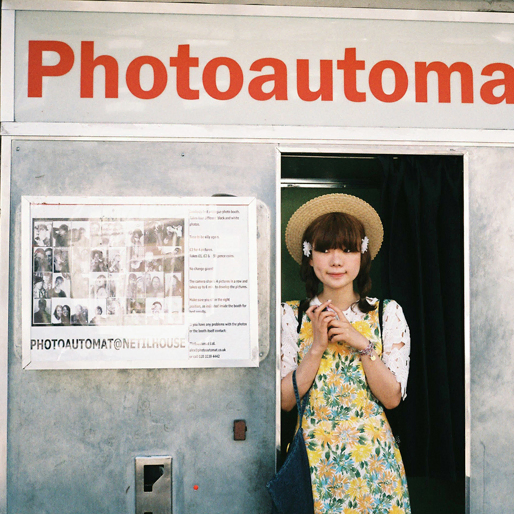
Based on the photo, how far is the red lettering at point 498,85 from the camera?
8.89ft

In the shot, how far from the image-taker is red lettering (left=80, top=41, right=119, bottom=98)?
2600 mm

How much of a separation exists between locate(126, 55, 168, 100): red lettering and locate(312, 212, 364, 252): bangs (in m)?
1.21

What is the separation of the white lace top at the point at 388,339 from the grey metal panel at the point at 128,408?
113mm

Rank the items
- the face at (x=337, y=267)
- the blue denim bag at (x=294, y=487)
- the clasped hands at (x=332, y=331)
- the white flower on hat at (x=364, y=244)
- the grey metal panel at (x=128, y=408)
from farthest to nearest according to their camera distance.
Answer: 1. the white flower on hat at (x=364, y=244)
2. the face at (x=337, y=267)
3. the grey metal panel at (x=128, y=408)
4. the clasped hands at (x=332, y=331)
5. the blue denim bag at (x=294, y=487)

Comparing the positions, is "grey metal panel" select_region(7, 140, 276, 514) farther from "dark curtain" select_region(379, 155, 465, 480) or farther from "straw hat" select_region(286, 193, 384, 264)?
"dark curtain" select_region(379, 155, 465, 480)

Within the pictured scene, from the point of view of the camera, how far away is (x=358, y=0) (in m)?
2.67

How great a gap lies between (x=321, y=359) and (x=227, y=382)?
547mm

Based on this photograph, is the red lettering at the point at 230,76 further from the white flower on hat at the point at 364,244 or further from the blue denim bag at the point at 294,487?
the blue denim bag at the point at 294,487

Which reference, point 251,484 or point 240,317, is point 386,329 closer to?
point 240,317

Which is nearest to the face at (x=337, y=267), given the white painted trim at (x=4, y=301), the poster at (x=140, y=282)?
the poster at (x=140, y=282)

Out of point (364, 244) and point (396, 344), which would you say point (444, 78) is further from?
point (396, 344)

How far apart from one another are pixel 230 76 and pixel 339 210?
1.01m

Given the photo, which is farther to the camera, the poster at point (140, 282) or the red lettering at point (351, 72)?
the red lettering at point (351, 72)

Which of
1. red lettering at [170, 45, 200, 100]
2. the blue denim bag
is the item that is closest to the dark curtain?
the blue denim bag
